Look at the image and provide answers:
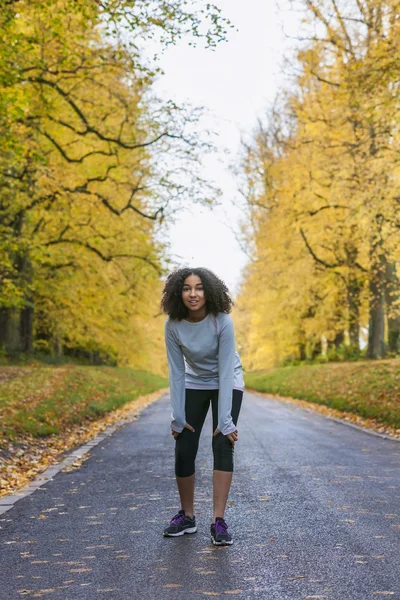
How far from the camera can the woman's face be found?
4.87 m

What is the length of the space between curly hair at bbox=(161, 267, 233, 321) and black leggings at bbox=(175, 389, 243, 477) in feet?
1.90

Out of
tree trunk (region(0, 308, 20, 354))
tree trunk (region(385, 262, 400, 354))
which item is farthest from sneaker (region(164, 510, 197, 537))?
tree trunk (region(0, 308, 20, 354))

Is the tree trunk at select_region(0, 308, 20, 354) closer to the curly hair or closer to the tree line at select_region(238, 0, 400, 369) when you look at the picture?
the tree line at select_region(238, 0, 400, 369)

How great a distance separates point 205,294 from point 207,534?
174cm

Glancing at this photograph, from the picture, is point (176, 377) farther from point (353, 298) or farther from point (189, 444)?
point (353, 298)

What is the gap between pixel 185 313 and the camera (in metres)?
5.00

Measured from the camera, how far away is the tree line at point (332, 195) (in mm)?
16047

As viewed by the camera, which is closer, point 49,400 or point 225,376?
point 225,376

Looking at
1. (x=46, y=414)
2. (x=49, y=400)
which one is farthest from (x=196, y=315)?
(x=49, y=400)

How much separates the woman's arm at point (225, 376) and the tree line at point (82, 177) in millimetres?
8865

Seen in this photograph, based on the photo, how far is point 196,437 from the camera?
512 cm

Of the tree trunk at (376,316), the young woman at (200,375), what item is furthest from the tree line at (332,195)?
the young woman at (200,375)

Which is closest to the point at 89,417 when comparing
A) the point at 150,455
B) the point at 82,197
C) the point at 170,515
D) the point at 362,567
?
the point at 150,455

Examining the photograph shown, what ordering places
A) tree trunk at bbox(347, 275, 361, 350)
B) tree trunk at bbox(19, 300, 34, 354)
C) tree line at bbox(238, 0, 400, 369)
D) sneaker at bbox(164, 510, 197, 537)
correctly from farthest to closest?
tree trunk at bbox(347, 275, 361, 350)
tree trunk at bbox(19, 300, 34, 354)
tree line at bbox(238, 0, 400, 369)
sneaker at bbox(164, 510, 197, 537)
